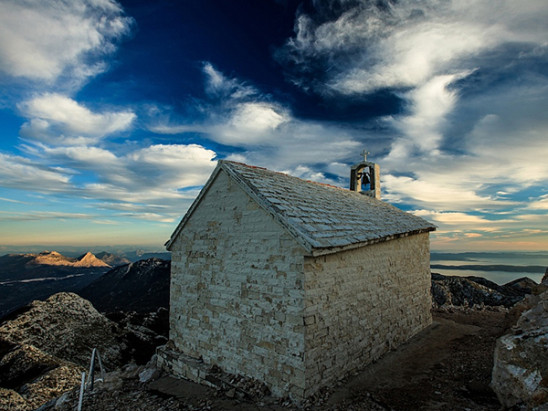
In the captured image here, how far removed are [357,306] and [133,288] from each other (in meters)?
53.3

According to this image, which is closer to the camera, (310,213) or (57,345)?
(310,213)

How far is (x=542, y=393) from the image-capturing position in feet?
14.4

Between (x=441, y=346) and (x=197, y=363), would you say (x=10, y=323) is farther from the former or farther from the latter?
(x=441, y=346)

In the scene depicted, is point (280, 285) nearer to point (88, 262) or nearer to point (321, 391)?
point (321, 391)

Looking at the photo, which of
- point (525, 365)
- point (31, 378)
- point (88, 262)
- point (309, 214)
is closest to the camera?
point (525, 365)

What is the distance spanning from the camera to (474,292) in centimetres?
2075

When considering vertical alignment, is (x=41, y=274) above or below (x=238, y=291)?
below

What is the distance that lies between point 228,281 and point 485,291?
20.8 m

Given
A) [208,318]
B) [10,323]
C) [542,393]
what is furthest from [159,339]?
[542,393]

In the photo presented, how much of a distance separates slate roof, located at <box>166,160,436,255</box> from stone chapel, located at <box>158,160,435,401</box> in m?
0.04

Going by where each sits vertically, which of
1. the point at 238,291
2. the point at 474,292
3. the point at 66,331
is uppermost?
the point at 238,291

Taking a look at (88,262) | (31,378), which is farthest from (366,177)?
(88,262)

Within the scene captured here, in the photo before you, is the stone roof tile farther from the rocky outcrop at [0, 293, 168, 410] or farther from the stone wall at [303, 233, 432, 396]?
the rocky outcrop at [0, 293, 168, 410]

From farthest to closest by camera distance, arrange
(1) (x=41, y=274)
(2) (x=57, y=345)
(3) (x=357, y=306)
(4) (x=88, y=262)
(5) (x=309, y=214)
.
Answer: (4) (x=88, y=262)
(1) (x=41, y=274)
(2) (x=57, y=345)
(3) (x=357, y=306)
(5) (x=309, y=214)
